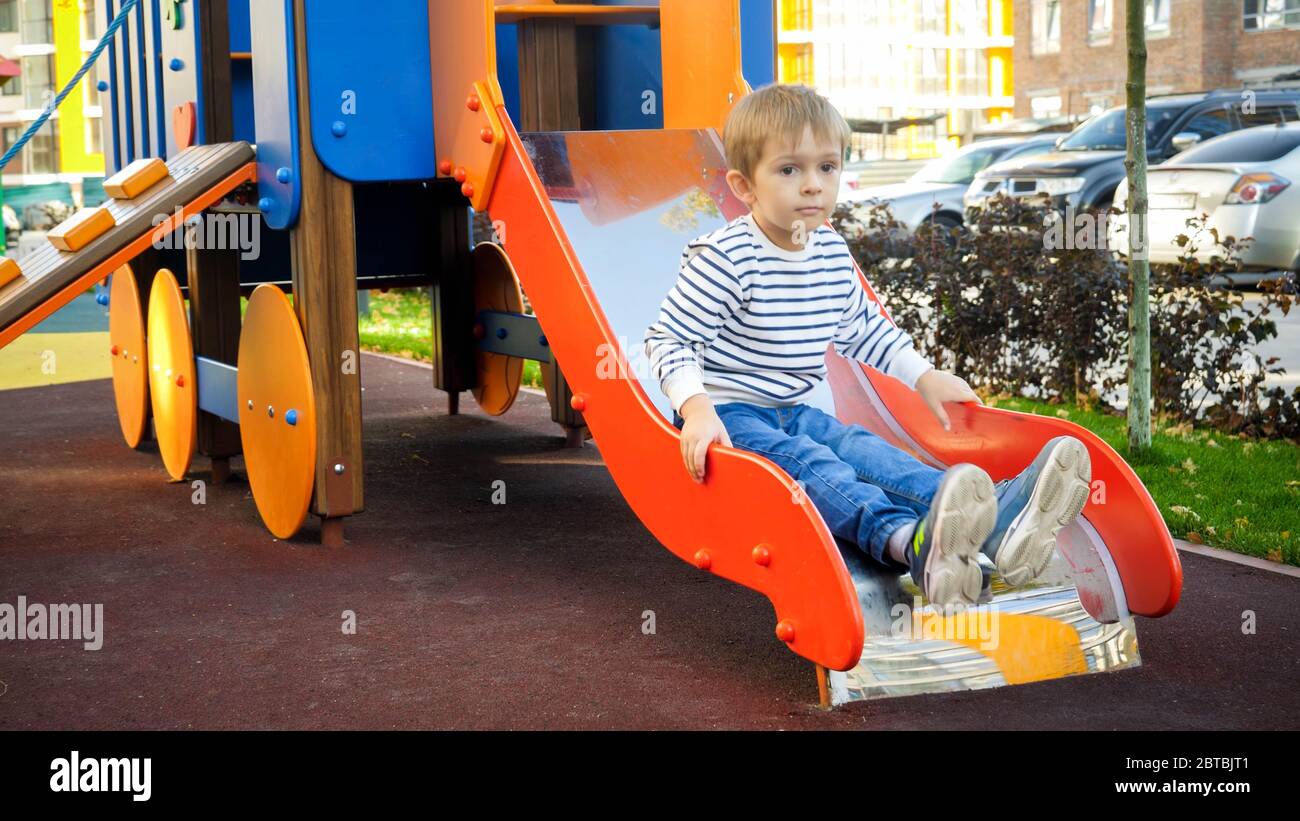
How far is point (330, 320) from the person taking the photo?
5113 millimetres

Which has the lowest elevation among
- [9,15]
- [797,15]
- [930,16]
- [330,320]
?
[330,320]

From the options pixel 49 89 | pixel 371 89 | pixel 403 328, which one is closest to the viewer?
pixel 371 89

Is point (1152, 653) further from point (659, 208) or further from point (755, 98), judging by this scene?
point (659, 208)

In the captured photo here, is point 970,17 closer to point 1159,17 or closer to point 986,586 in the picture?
point 1159,17

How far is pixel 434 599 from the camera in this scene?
458cm

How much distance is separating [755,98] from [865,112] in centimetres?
4644

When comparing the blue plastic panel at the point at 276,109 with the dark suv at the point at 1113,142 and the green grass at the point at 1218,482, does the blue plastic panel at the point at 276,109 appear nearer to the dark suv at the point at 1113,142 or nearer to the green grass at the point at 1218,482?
the green grass at the point at 1218,482

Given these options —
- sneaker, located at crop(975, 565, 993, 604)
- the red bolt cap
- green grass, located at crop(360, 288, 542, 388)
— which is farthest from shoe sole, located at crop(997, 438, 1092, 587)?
green grass, located at crop(360, 288, 542, 388)

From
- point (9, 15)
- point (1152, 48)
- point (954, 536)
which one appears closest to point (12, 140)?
point (9, 15)

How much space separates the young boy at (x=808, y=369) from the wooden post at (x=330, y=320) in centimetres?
153

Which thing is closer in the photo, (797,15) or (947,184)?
(947,184)

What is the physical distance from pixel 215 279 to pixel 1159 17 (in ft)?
105

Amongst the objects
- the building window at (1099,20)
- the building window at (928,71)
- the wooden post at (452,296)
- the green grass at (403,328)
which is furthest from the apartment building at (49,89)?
the wooden post at (452,296)

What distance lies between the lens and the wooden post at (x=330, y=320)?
199 inches
